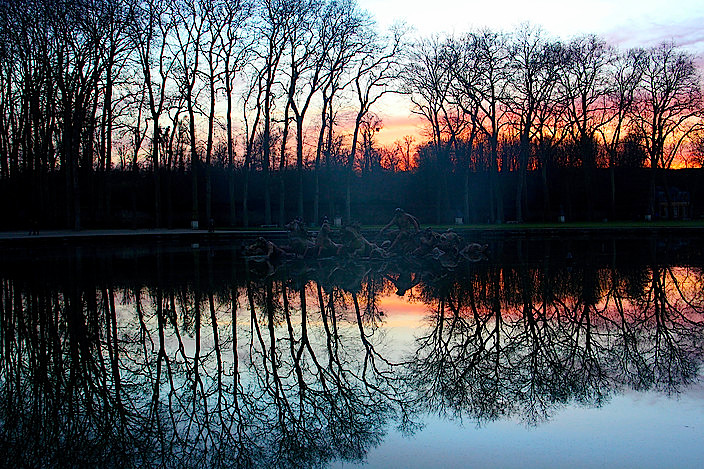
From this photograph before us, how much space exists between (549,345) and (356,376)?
219 cm

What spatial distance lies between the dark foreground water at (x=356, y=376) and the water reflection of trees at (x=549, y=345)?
0.03 metres

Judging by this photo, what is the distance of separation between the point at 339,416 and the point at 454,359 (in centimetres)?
184

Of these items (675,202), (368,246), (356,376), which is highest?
(675,202)

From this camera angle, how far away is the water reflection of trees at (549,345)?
4.83 metres

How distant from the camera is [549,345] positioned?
633cm

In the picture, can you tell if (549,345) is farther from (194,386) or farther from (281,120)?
(281,120)

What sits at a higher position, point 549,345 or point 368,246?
point 368,246

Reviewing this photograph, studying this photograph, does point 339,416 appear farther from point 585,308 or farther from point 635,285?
point 635,285

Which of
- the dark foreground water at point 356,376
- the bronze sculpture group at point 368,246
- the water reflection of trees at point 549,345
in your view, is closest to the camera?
the dark foreground water at point 356,376

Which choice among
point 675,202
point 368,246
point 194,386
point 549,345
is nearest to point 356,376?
point 194,386

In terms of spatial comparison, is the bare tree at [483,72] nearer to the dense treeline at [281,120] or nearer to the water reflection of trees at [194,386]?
the dense treeline at [281,120]

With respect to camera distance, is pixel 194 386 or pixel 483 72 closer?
pixel 194 386

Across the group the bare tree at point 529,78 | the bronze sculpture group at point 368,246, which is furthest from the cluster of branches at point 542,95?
the bronze sculpture group at point 368,246

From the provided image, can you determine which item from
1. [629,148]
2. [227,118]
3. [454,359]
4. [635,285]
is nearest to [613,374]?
[454,359]
